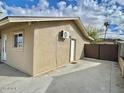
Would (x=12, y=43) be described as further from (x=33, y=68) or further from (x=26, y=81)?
(x=26, y=81)

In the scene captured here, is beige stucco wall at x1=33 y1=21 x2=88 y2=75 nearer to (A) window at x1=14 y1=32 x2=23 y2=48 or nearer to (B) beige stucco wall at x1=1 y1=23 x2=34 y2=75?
(B) beige stucco wall at x1=1 y1=23 x2=34 y2=75

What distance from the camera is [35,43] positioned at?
732 centimetres

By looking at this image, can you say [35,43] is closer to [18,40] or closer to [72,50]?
[18,40]

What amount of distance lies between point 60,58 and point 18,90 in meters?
4.96

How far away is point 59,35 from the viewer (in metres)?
9.59

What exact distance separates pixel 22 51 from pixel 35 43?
138 cm

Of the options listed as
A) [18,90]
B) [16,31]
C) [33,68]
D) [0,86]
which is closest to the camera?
[18,90]

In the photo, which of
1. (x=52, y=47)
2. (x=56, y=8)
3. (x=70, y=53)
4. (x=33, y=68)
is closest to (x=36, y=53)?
(x=33, y=68)

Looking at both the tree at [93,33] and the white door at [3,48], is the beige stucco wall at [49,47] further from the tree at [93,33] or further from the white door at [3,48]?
the tree at [93,33]

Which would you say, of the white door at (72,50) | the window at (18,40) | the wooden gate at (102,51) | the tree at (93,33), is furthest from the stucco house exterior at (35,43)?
the tree at (93,33)

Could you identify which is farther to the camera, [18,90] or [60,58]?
[60,58]

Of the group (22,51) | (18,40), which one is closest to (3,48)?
(18,40)

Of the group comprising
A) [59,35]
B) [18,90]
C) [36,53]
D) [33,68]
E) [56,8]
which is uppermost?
[56,8]

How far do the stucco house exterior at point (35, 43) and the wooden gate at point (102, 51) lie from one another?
4.71m
